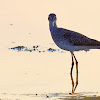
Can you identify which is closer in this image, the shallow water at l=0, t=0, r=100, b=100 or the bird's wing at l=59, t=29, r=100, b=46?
the shallow water at l=0, t=0, r=100, b=100

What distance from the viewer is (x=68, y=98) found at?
40.0 ft

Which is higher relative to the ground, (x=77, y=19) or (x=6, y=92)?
(x=77, y=19)

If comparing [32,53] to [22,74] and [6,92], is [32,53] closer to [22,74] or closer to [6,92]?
[22,74]

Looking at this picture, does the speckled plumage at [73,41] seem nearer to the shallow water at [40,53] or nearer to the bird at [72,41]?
the bird at [72,41]

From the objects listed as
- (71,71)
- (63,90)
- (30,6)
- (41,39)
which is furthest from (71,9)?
(63,90)

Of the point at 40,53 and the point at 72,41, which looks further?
the point at 40,53

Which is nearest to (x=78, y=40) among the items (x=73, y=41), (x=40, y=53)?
(x=73, y=41)

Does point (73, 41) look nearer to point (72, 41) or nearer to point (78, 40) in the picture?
point (72, 41)

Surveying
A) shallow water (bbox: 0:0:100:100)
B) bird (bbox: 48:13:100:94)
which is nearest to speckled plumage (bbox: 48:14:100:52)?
bird (bbox: 48:13:100:94)

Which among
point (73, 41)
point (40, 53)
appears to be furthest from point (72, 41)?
point (40, 53)

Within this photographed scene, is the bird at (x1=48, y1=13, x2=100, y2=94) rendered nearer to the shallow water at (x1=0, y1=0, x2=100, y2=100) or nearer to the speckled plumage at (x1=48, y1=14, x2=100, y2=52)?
the speckled plumage at (x1=48, y1=14, x2=100, y2=52)

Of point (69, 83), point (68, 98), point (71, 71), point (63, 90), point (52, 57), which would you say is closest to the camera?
point (68, 98)

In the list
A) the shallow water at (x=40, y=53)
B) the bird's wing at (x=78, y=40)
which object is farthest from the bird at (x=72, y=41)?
the shallow water at (x=40, y=53)

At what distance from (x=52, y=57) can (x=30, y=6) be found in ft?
33.7
